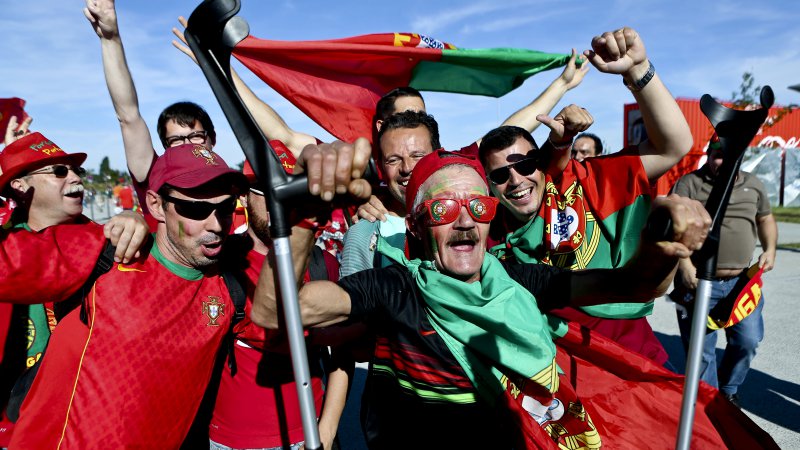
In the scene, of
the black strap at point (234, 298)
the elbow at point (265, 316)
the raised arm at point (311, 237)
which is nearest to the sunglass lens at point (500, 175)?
the raised arm at point (311, 237)

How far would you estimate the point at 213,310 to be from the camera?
199 centimetres

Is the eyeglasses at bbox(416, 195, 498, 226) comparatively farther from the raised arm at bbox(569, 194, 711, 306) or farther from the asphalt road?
the asphalt road

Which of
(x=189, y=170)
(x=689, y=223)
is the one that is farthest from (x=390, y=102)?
(x=689, y=223)

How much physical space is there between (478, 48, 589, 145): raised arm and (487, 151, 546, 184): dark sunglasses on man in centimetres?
88

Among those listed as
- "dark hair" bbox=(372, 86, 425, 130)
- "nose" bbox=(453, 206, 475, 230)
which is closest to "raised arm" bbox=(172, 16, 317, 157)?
"dark hair" bbox=(372, 86, 425, 130)

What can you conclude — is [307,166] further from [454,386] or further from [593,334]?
[593,334]

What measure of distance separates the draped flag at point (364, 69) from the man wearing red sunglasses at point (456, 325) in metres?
2.27

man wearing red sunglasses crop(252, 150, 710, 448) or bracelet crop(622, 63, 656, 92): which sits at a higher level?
bracelet crop(622, 63, 656, 92)

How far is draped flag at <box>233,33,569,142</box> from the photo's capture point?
385 cm

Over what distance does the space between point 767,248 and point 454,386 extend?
4.63 metres

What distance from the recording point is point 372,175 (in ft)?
4.47

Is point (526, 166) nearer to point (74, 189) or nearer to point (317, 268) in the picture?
point (317, 268)

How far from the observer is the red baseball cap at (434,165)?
6.47 ft

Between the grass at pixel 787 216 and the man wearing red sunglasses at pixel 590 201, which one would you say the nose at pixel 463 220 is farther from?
the grass at pixel 787 216
